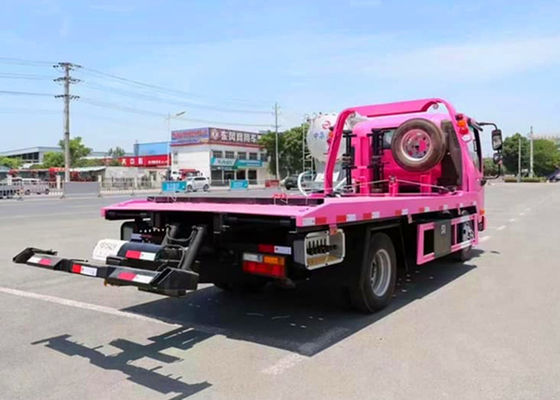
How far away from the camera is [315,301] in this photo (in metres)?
6.34

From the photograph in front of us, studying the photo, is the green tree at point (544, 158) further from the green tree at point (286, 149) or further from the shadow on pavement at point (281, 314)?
the shadow on pavement at point (281, 314)

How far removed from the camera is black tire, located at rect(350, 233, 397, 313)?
5.49 meters

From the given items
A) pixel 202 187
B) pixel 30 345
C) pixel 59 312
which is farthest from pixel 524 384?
pixel 202 187

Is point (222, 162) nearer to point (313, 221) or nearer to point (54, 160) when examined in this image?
point (54, 160)

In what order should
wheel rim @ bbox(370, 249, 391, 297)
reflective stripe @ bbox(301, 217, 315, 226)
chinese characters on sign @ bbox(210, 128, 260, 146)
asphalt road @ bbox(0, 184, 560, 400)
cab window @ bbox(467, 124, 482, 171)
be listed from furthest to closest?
chinese characters on sign @ bbox(210, 128, 260, 146) < cab window @ bbox(467, 124, 482, 171) < wheel rim @ bbox(370, 249, 391, 297) < reflective stripe @ bbox(301, 217, 315, 226) < asphalt road @ bbox(0, 184, 560, 400)

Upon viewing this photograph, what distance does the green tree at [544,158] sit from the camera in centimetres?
11000

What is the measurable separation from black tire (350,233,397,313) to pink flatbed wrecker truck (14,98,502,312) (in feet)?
0.04

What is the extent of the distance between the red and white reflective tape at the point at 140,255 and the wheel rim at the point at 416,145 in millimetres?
5061

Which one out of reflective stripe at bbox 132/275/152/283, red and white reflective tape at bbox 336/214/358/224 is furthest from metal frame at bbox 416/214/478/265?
reflective stripe at bbox 132/275/152/283

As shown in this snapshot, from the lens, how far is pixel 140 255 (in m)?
→ 4.66

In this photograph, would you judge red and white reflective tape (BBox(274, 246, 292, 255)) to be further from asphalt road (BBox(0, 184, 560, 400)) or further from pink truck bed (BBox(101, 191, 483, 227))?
asphalt road (BBox(0, 184, 560, 400))

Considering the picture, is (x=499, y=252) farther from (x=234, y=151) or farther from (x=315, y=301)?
(x=234, y=151)

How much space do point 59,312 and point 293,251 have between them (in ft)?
10.3

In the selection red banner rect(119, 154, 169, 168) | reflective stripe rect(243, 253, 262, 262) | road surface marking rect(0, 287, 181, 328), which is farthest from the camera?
red banner rect(119, 154, 169, 168)
